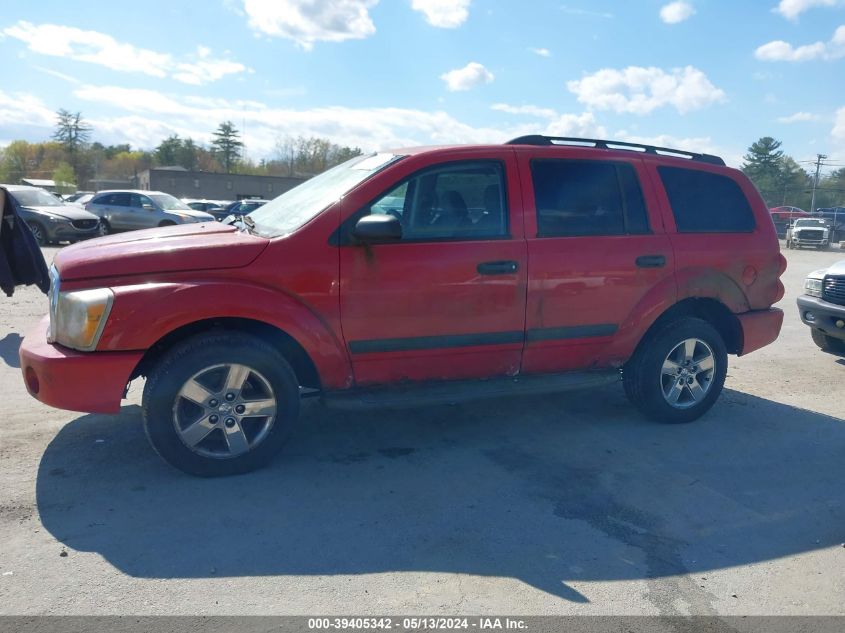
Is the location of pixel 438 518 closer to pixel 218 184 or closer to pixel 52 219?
pixel 52 219

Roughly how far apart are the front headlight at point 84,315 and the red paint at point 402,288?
1.7 inches

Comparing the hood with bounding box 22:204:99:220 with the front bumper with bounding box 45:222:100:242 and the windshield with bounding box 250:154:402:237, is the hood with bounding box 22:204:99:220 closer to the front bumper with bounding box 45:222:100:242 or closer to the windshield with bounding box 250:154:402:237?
the front bumper with bounding box 45:222:100:242

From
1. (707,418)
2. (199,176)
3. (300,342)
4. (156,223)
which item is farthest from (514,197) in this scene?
(199,176)

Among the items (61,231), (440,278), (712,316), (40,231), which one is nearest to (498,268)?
(440,278)

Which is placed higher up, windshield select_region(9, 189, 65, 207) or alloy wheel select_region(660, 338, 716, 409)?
windshield select_region(9, 189, 65, 207)

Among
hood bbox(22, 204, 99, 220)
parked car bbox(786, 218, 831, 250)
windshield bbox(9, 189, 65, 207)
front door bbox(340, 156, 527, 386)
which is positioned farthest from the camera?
parked car bbox(786, 218, 831, 250)

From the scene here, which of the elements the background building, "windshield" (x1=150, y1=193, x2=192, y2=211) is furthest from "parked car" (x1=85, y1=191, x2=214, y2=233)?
the background building

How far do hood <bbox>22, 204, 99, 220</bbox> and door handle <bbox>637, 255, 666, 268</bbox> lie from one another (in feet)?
55.9

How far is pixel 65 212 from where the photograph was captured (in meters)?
18.5

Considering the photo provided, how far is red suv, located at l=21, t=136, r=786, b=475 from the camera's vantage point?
401cm

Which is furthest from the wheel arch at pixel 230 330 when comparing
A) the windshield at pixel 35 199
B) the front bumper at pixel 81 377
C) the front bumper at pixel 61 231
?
the windshield at pixel 35 199

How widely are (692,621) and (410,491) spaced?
1.68 m

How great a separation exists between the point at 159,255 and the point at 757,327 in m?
4.50

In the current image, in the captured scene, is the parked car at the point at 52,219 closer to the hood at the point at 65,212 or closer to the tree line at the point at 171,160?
the hood at the point at 65,212
